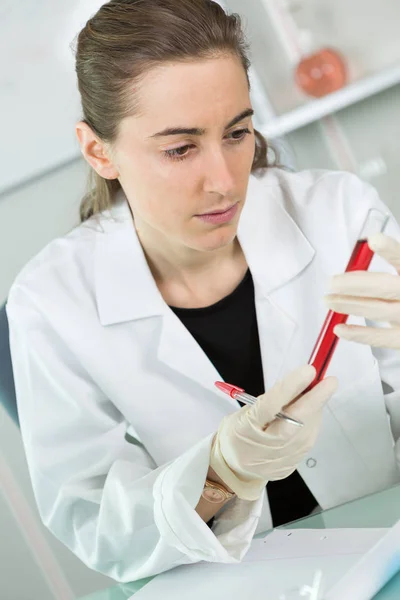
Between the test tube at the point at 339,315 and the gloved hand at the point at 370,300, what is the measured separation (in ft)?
0.06

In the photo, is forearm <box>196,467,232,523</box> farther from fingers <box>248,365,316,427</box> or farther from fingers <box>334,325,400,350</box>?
fingers <box>334,325,400,350</box>

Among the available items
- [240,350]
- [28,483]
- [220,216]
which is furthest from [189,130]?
[28,483]

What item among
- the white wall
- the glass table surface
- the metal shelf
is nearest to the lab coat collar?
the glass table surface

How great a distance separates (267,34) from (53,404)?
1.42 meters

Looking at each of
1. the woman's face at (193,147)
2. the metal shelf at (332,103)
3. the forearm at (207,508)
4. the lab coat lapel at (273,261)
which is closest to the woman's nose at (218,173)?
the woman's face at (193,147)

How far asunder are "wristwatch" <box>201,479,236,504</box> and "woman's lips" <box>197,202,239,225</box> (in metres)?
0.40

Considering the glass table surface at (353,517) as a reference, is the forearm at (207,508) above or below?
above

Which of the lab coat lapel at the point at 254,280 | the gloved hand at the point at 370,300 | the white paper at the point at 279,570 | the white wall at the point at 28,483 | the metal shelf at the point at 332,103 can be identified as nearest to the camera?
the white paper at the point at 279,570

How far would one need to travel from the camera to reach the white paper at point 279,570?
0.86 metres

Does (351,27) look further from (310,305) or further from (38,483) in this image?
(38,483)

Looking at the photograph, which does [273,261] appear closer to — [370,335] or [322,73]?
[370,335]

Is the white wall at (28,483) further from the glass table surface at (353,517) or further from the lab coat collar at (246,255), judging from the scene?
the glass table surface at (353,517)

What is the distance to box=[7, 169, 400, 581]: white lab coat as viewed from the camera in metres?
1.23

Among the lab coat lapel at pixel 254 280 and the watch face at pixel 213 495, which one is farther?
the lab coat lapel at pixel 254 280
